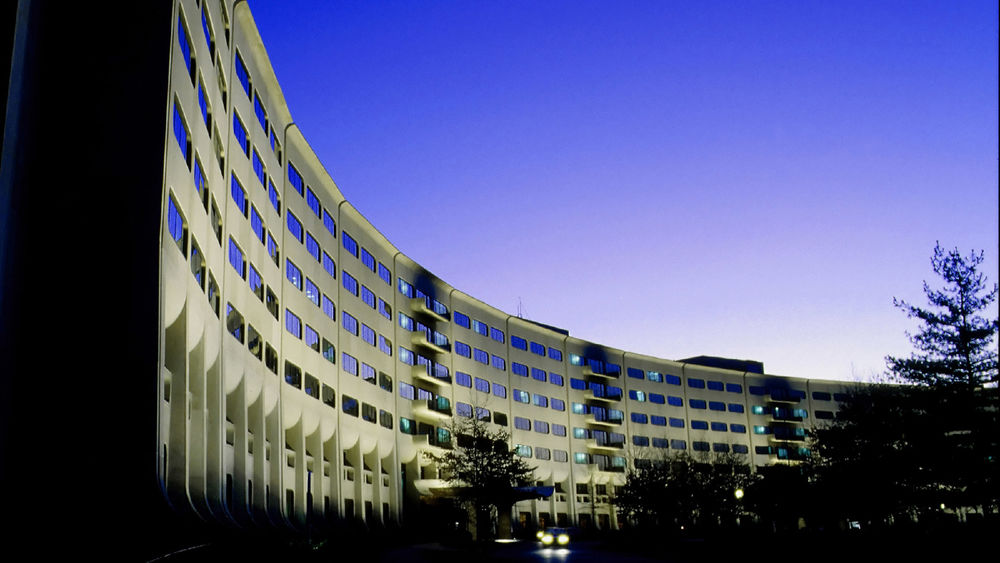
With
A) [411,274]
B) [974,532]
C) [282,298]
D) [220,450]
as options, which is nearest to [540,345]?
[411,274]

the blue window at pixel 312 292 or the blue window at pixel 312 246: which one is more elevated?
the blue window at pixel 312 246

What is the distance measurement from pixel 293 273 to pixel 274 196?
482 cm

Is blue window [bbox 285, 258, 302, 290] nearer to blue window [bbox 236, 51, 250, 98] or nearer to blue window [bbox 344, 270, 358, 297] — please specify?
blue window [bbox 344, 270, 358, 297]

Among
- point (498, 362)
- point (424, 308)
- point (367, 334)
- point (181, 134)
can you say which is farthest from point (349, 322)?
point (181, 134)

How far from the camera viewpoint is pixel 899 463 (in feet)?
149

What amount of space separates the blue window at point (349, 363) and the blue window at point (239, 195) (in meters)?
17.9

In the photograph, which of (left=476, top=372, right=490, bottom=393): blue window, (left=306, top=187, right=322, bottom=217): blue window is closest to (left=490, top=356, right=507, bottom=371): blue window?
(left=476, top=372, right=490, bottom=393): blue window

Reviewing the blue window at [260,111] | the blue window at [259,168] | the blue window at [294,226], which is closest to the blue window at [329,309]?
the blue window at [294,226]

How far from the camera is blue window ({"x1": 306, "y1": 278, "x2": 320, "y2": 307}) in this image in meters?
52.3

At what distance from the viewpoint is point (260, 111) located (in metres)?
45.0

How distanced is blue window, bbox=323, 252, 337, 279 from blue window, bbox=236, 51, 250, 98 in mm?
15831

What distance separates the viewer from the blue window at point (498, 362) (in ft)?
274

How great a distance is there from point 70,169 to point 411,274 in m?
47.6

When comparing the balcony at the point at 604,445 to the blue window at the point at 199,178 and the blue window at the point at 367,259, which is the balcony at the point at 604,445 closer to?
the blue window at the point at 367,259
